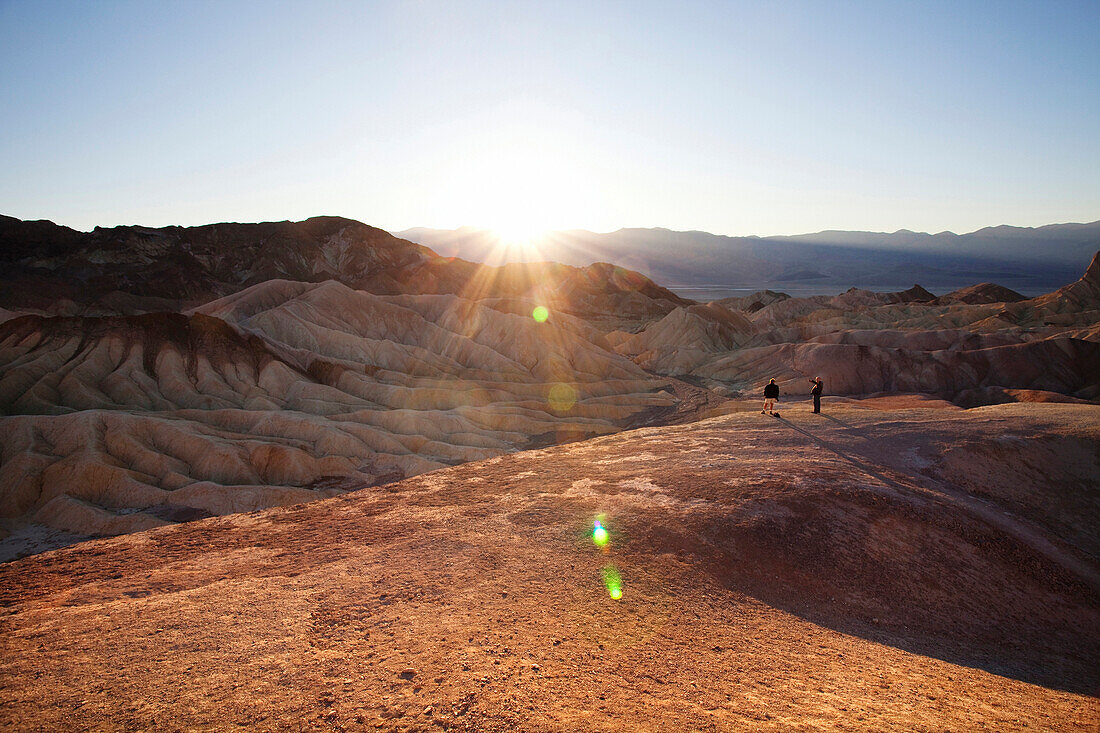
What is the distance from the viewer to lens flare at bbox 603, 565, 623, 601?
7.07m

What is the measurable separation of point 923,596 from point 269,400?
118 feet

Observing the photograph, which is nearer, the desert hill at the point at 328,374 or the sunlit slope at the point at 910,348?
the desert hill at the point at 328,374

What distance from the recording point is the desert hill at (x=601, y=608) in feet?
16.0

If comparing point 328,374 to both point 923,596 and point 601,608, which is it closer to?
point 601,608

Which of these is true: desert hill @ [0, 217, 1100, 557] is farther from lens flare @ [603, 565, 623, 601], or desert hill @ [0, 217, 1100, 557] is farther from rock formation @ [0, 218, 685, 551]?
lens flare @ [603, 565, 623, 601]

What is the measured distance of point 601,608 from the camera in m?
6.70

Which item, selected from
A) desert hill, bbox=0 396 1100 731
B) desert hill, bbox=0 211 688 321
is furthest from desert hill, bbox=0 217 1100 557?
desert hill, bbox=0 396 1100 731

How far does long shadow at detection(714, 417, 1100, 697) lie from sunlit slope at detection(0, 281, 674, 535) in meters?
22.9

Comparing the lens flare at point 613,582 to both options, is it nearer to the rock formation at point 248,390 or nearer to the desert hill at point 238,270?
the rock formation at point 248,390

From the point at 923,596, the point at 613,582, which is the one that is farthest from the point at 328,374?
the point at 923,596

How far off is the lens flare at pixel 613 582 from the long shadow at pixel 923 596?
5.08 feet

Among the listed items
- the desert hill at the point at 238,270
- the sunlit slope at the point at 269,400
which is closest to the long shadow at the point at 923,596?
the sunlit slope at the point at 269,400

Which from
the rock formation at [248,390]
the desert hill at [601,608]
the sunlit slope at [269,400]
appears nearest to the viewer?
the desert hill at [601,608]

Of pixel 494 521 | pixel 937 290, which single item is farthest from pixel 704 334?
pixel 937 290
